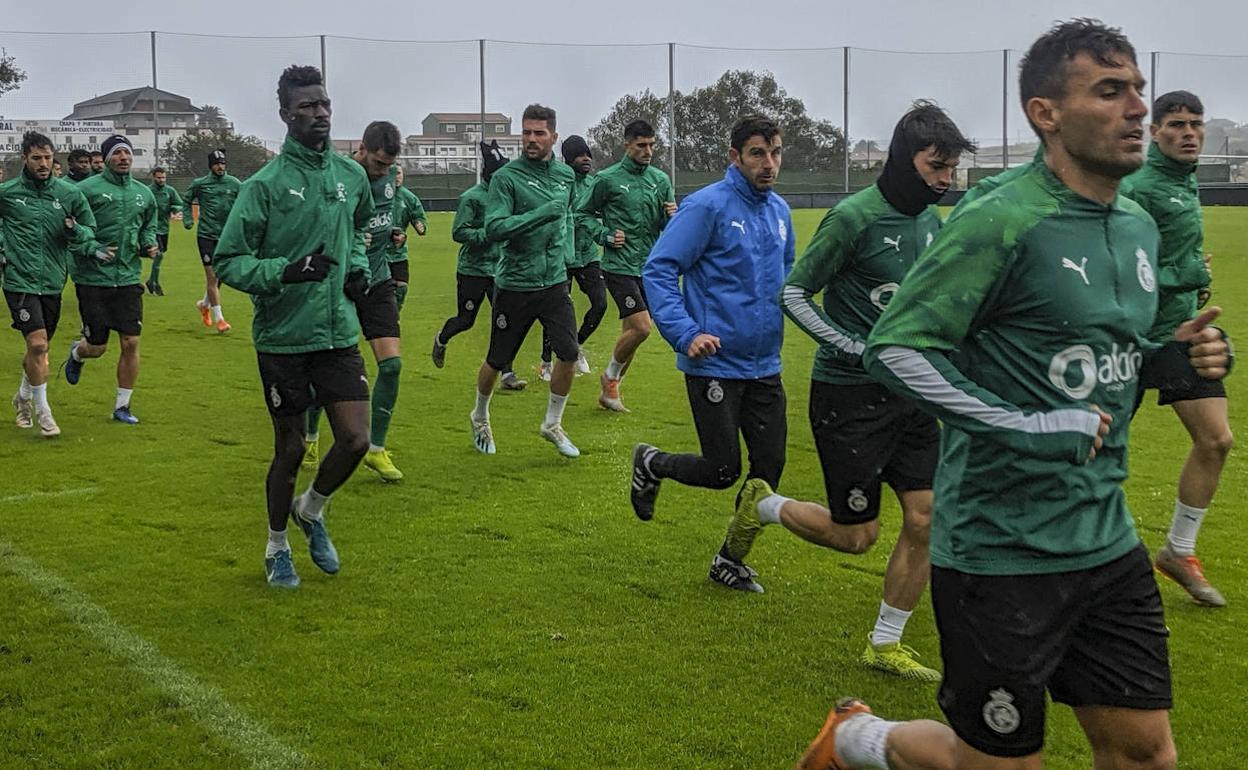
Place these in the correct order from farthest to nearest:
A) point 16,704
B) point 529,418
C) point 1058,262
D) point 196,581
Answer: point 529,418 < point 196,581 < point 16,704 < point 1058,262

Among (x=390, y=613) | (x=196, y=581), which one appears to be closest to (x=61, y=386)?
(x=196, y=581)

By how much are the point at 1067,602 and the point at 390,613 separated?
367 cm

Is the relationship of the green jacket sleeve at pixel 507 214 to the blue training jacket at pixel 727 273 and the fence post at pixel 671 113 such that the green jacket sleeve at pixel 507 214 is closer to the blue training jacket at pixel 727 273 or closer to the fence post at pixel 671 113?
the blue training jacket at pixel 727 273

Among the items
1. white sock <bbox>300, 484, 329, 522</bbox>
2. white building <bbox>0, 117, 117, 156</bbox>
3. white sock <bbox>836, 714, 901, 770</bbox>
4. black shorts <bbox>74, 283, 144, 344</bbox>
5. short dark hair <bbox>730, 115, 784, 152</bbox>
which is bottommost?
white sock <bbox>300, 484, 329, 522</bbox>

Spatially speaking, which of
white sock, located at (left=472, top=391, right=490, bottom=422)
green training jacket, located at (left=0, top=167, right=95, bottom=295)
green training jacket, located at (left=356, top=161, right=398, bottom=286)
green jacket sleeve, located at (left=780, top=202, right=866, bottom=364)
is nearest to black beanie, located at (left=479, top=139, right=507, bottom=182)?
green training jacket, located at (left=356, top=161, right=398, bottom=286)

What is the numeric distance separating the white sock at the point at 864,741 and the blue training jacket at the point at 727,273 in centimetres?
271

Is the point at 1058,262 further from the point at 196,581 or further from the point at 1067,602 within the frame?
the point at 196,581

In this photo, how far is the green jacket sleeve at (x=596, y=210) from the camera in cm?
1245

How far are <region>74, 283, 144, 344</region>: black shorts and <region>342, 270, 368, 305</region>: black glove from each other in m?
5.65

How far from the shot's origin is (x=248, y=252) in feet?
20.4

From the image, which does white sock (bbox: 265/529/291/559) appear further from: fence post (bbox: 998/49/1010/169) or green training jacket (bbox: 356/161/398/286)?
fence post (bbox: 998/49/1010/169)

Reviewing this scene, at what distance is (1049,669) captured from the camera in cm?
315

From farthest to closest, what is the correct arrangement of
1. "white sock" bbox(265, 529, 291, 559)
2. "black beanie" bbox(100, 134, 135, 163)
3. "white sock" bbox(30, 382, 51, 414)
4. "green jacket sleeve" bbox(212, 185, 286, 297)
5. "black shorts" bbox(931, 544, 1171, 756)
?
1. "black beanie" bbox(100, 134, 135, 163)
2. "white sock" bbox(30, 382, 51, 414)
3. "white sock" bbox(265, 529, 291, 559)
4. "green jacket sleeve" bbox(212, 185, 286, 297)
5. "black shorts" bbox(931, 544, 1171, 756)

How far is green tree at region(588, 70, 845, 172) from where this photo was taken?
45125 mm
